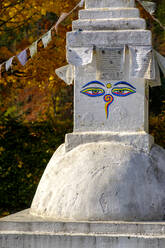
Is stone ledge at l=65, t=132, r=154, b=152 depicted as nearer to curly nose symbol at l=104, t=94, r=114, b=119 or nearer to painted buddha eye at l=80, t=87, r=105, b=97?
curly nose symbol at l=104, t=94, r=114, b=119

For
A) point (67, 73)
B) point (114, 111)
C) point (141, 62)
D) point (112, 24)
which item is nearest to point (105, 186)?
point (114, 111)

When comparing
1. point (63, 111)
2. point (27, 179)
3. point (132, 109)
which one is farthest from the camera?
point (63, 111)

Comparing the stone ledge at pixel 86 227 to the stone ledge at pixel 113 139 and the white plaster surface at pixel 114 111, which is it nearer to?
the stone ledge at pixel 113 139

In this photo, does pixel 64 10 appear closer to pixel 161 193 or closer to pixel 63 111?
pixel 63 111

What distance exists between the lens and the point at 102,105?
6750 mm

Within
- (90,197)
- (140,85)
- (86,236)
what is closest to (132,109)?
(140,85)

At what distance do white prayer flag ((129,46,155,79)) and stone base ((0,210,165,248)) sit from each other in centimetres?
216

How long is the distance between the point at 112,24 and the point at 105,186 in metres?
2.33

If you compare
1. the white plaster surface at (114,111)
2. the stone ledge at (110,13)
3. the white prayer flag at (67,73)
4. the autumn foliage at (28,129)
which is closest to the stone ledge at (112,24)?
the stone ledge at (110,13)

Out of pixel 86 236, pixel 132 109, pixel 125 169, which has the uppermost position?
pixel 132 109

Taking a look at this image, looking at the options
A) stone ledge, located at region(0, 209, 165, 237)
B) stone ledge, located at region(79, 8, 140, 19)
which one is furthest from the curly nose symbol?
stone ledge, located at region(0, 209, 165, 237)

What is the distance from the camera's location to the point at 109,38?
670cm

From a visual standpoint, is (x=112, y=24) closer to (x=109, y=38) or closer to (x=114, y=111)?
(x=109, y=38)

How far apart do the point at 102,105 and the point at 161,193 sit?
58.6 inches
